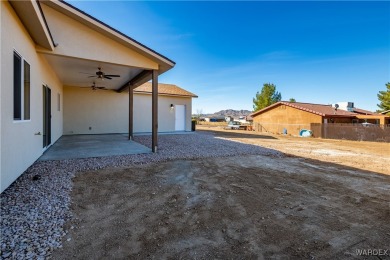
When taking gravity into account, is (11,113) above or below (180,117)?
below

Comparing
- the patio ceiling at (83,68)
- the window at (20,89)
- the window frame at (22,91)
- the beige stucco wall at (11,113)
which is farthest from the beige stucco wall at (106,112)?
the window at (20,89)

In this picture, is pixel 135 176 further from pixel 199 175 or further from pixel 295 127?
pixel 295 127

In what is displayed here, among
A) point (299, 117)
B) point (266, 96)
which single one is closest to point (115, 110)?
point (299, 117)

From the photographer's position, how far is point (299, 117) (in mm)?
20375

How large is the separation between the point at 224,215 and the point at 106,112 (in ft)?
41.3

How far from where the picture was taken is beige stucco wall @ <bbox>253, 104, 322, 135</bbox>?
19.7m

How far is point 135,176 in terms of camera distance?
182 inches

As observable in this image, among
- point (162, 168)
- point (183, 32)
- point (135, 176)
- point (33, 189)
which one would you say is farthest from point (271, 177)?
point (183, 32)

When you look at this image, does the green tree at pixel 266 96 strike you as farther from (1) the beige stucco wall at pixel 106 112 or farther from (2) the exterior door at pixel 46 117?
(2) the exterior door at pixel 46 117

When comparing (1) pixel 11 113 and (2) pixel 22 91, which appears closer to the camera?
(1) pixel 11 113

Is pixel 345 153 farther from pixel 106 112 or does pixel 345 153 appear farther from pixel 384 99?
pixel 384 99

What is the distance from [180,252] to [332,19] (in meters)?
14.6

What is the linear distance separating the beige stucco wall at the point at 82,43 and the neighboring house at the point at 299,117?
18.3 m

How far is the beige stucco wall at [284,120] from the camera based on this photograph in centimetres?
1972
